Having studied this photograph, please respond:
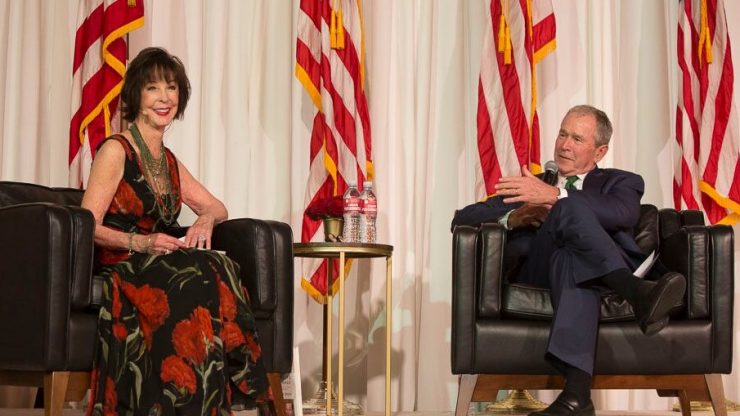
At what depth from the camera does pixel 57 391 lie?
107 inches

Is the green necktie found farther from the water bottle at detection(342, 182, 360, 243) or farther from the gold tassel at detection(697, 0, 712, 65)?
the gold tassel at detection(697, 0, 712, 65)

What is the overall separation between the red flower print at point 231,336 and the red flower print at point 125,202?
1.82ft

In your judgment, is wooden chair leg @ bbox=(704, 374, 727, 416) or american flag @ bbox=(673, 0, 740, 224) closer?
wooden chair leg @ bbox=(704, 374, 727, 416)

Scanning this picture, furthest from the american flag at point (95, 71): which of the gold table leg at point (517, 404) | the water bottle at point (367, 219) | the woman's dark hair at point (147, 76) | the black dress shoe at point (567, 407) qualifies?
the black dress shoe at point (567, 407)

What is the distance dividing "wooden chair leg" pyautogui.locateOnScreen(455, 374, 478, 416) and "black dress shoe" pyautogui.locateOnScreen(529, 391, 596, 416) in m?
0.26

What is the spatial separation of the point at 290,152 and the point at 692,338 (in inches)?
86.9

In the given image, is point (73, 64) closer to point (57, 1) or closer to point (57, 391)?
point (57, 1)

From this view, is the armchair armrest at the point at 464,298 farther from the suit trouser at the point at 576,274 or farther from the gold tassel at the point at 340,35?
the gold tassel at the point at 340,35

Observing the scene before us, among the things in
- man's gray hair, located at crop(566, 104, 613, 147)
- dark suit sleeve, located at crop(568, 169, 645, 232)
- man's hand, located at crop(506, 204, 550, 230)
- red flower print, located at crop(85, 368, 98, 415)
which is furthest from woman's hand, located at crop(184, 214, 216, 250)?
man's gray hair, located at crop(566, 104, 613, 147)

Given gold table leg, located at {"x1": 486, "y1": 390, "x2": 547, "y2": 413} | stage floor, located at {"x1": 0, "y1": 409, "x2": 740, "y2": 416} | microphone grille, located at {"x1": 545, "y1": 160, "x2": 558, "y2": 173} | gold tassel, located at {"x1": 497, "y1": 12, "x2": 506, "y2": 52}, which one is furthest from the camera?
gold tassel, located at {"x1": 497, "y1": 12, "x2": 506, "y2": 52}

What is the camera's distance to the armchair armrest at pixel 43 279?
8.96ft

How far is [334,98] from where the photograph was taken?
4.54 m

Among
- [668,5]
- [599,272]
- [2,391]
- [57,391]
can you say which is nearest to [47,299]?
[57,391]

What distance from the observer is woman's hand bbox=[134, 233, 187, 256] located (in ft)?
9.63
